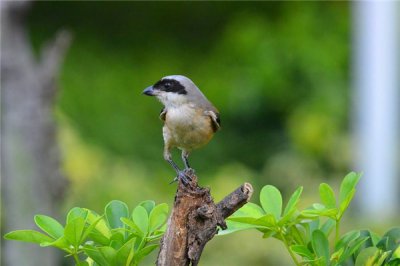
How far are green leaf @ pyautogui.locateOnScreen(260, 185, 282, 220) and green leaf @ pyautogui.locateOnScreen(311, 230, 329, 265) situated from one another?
12cm

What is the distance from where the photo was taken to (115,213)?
1834 millimetres

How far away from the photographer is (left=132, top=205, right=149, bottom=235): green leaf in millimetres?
1729

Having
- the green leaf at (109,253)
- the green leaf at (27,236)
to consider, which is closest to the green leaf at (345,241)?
the green leaf at (109,253)

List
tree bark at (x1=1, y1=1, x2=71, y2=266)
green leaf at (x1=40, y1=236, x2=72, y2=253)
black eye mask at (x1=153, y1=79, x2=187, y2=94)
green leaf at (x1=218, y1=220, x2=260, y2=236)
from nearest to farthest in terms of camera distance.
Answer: green leaf at (x1=40, y1=236, x2=72, y2=253), green leaf at (x1=218, y1=220, x2=260, y2=236), black eye mask at (x1=153, y1=79, x2=187, y2=94), tree bark at (x1=1, y1=1, x2=71, y2=266)

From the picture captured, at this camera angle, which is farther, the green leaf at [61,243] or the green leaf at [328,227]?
the green leaf at [328,227]

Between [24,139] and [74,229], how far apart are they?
120 inches

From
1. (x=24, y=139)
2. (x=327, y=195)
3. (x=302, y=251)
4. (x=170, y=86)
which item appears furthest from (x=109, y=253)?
(x=24, y=139)

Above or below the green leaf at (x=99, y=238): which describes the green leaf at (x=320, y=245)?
below

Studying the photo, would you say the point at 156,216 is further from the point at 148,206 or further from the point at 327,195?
the point at 327,195

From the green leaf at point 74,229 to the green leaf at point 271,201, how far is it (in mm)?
416

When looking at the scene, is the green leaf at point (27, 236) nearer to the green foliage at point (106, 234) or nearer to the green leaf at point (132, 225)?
the green foliage at point (106, 234)

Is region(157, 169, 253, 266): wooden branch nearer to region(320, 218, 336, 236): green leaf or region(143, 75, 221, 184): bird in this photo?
region(320, 218, 336, 236): green leaf

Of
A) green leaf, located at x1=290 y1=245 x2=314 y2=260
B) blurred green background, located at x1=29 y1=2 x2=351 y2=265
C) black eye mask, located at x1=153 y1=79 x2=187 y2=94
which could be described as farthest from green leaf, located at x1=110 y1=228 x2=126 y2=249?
blurred green background, located at x1=29 y1=2 x2=351 y2=265

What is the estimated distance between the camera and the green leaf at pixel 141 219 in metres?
1.73
